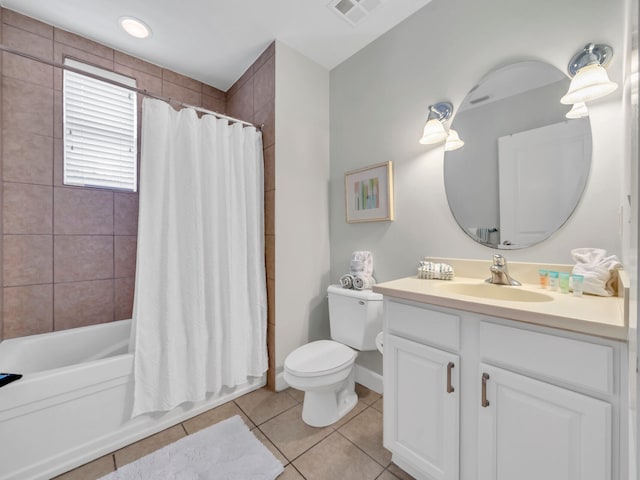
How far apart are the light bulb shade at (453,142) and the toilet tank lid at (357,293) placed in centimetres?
96

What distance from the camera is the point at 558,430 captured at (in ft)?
2.44

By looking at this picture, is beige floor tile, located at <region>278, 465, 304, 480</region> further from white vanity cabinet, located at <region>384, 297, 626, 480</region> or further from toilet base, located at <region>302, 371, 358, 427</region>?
white vanity cabinet, located at <region>384, 297, 626, 480</region>

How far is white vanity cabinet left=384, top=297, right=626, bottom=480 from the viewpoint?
0.69 m

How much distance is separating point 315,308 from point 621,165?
6.16 ft

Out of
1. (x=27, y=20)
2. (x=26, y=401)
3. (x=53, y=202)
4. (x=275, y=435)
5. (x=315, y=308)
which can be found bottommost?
(x=275, y=435)

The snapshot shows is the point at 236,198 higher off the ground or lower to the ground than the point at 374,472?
higher

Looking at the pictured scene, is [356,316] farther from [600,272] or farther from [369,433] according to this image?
[600,272]

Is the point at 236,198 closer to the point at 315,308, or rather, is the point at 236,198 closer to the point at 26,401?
the point at 315,308

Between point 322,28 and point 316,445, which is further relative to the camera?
point 322,28

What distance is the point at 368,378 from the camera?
189 centimetres

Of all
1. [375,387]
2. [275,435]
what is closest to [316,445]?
[275,435]

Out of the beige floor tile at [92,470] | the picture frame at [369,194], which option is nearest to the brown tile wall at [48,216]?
the beige floor tile at [92,470]

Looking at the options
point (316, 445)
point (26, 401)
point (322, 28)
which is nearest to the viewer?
point (26, 401)

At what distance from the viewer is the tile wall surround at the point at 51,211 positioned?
159 centimetres
